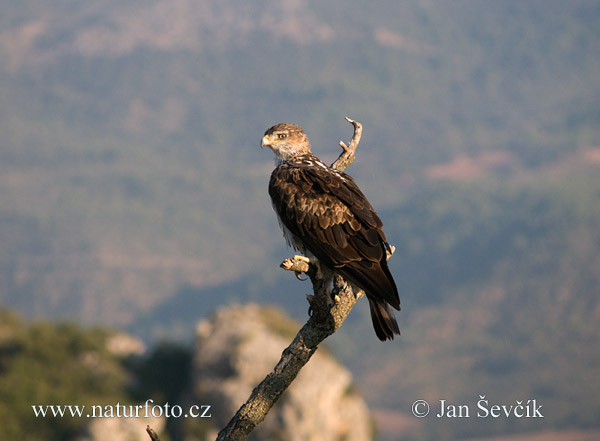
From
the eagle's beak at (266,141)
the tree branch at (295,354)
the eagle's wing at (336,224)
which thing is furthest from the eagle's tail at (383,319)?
the eagle's beak at (266,141)

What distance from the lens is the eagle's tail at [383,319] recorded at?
12.1 meters

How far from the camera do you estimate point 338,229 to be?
42.9ft

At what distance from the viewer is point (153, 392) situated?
45.1 metres

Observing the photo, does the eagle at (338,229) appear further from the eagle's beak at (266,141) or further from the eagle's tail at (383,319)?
the eagle's beak at (266,141)

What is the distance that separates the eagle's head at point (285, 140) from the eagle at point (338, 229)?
3.79 feet

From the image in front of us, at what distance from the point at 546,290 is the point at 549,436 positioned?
77.4m

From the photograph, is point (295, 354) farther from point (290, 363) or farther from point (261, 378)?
point (261, 378)

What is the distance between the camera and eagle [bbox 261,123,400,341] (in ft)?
40.3

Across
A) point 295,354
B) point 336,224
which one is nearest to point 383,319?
point 295,354

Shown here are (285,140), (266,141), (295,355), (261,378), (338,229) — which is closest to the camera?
(295,355)

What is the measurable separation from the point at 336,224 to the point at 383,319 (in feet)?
5.79

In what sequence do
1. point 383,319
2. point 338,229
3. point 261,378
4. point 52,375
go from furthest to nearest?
point 52,375 → point 261,378 → point 338,229 → point 383,319

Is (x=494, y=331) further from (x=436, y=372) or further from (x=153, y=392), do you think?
(x=153, y=392)

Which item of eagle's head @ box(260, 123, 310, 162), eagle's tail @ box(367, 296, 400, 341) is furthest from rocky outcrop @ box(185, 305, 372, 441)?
eagle's tail @ box(367, 296, 400, 341)
